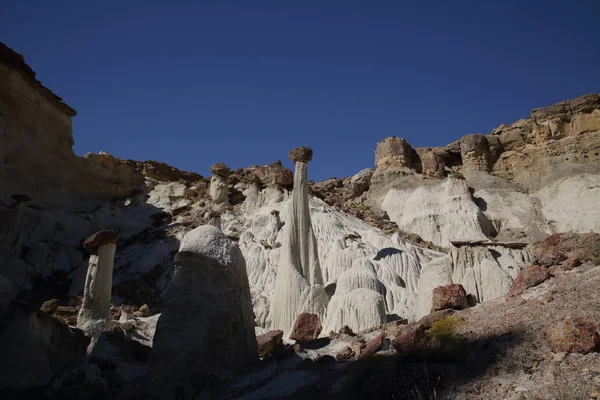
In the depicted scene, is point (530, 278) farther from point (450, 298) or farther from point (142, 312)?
point (142, 312)

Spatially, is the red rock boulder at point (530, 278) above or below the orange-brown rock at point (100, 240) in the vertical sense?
below

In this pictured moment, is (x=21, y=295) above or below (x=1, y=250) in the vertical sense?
below

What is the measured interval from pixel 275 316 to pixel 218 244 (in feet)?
37.0

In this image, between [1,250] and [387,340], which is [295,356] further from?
[1,250]

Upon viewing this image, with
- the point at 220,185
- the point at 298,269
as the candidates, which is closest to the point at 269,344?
the point at 298,269

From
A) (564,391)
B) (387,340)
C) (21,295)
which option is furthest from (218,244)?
(21,295)

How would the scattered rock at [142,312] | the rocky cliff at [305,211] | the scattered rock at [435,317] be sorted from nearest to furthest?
1. the scattered rock at [435,317]
2. the rocky cliff at [305,211]
3. the scattered rock at [142,312]

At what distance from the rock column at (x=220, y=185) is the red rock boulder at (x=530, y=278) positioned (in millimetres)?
30876

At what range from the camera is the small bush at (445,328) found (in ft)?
36.0

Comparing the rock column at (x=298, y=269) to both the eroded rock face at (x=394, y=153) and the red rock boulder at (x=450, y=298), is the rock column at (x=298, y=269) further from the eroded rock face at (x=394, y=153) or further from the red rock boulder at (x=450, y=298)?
the eroded rock face at (x=394, y=153)

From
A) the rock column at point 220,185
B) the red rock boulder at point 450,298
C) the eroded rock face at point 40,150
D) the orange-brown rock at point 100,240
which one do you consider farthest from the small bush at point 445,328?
the eroded rock face at point 40,150

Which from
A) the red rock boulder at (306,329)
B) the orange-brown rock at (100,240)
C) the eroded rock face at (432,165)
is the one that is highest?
the eroded rock face at (432,165)

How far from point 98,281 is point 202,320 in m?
8.84

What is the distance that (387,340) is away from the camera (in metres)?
12.3
